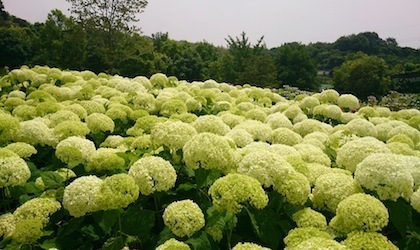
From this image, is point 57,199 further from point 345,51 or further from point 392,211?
point 345,51

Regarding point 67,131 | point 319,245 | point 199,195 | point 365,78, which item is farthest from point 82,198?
point 365,78

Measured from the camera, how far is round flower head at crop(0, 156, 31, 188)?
2123 millimetres

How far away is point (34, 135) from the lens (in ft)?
9.32

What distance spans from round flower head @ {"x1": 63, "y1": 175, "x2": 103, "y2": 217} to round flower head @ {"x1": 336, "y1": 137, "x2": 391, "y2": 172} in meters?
1.87

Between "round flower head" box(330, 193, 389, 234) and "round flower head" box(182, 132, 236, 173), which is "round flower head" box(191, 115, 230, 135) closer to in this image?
"round flower head" box(182, 132, 236, 173)

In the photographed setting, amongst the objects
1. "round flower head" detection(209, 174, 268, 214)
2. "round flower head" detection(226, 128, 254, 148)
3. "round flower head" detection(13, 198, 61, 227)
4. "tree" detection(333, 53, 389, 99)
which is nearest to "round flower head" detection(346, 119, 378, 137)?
"round flower head" detection(226, 128, 254, 148)

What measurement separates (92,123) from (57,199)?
117cm

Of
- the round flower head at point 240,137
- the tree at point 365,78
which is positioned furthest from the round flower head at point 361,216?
the tree at point 365,78

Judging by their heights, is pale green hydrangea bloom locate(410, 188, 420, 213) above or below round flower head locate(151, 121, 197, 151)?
below

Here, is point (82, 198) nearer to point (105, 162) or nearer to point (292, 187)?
point (105, 162)

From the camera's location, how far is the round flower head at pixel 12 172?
83.6 inches

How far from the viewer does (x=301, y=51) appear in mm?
48688

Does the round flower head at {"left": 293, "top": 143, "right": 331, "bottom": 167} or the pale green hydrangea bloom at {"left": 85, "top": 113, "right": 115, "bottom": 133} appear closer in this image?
the round flower head at {"left": 293, "top": 143, "right": 331, "bottom": 167}

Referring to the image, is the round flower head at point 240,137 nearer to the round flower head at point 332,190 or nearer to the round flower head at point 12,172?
the round flower head at point 332,190
